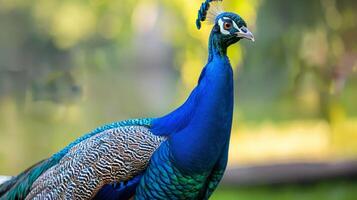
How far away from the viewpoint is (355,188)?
4418mm

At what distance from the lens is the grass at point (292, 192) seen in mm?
4328

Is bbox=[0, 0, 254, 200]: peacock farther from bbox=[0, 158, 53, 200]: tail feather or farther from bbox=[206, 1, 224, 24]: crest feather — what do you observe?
bbox=[0, 158, 53, 200]: tail feather

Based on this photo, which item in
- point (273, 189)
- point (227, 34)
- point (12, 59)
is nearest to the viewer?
point (227, 34)

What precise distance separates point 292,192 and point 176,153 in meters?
2.44

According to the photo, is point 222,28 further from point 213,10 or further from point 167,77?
point 167,77

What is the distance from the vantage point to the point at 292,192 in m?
4.33

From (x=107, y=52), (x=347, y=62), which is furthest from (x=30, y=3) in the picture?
(x=347, y=62)

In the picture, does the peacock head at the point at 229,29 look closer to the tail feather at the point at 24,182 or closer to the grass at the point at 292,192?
the tail feather at the point at 24,182

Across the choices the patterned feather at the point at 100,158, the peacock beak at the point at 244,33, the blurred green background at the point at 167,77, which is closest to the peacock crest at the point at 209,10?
the peacock beak at the point at 244,33

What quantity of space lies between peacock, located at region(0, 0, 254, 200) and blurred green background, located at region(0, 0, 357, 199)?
205 centimetres

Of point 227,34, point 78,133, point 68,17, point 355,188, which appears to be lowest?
point 355,188

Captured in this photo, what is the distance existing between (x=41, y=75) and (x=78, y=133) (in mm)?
487

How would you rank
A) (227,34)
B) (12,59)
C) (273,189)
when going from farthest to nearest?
(12,59) → (273,189) → (227,34)

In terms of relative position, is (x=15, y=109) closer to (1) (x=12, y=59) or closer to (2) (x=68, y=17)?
(1) (x=12, y=59)
